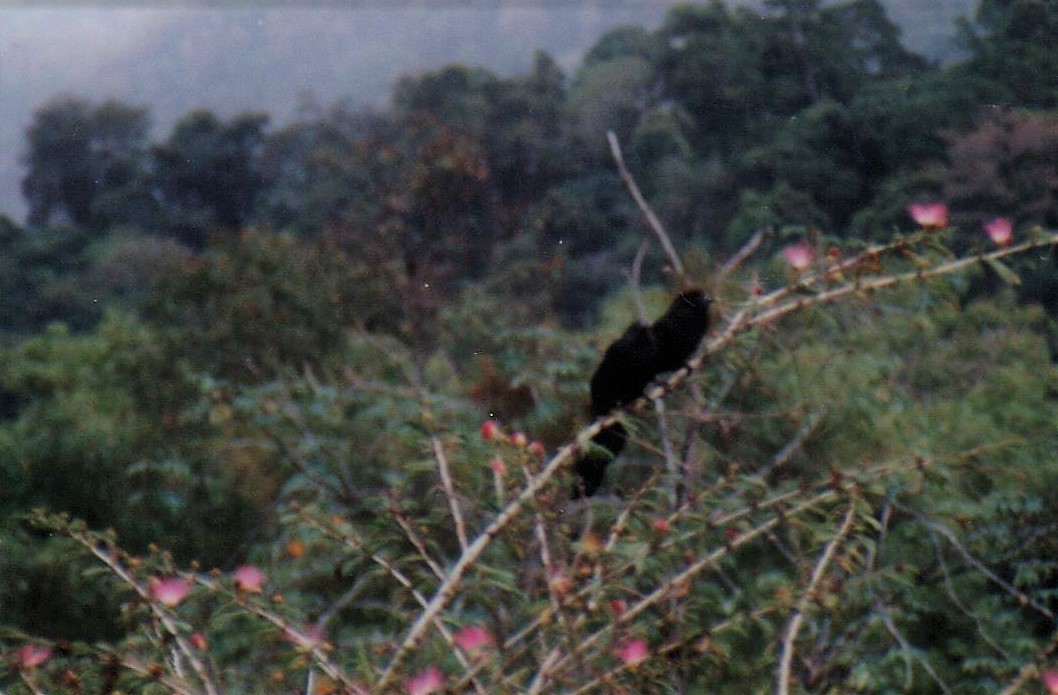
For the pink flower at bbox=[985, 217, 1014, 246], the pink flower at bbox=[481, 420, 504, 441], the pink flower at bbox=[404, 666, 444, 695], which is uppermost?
the pink flower at bbox=[985, 217, 1014, 246]

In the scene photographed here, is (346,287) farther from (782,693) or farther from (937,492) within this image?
(782,693)

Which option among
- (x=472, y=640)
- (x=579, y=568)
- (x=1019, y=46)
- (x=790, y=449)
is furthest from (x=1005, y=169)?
(x=472, y=640)

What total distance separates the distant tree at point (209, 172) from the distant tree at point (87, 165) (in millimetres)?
264

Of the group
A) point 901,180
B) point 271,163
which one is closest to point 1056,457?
point 901,180

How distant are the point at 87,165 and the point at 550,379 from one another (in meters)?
8.44

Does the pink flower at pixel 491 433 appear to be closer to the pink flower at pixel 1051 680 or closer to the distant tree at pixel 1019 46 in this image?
the pink flower at pixel 1051 680

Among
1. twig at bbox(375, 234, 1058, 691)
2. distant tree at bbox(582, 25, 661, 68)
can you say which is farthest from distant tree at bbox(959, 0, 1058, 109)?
twig at bbox(375, 234, 1058, 691)

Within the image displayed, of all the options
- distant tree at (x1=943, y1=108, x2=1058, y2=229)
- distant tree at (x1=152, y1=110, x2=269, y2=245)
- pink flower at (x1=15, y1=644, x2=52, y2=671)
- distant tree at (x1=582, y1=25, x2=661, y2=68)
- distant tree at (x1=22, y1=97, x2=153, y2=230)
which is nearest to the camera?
pink flower at (x1=15, y1=644, x2=52, y2=671)

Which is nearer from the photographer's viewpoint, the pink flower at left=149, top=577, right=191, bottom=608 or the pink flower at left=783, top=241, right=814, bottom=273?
the pink flower at left=149, top=577, right=191, bottom=608

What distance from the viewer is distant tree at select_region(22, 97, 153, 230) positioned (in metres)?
9.22

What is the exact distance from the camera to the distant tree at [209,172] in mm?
10211

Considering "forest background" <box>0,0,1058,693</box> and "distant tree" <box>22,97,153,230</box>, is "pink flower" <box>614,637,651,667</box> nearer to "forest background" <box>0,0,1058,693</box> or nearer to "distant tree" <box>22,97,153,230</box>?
"forest background" <box>0,0,1058,693</box>

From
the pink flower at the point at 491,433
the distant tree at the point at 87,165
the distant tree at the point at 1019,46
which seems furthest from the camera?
the distant tree at the point at 87,165

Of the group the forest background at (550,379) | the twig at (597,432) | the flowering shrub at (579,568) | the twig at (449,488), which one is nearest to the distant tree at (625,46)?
the forest background at (550,379)
